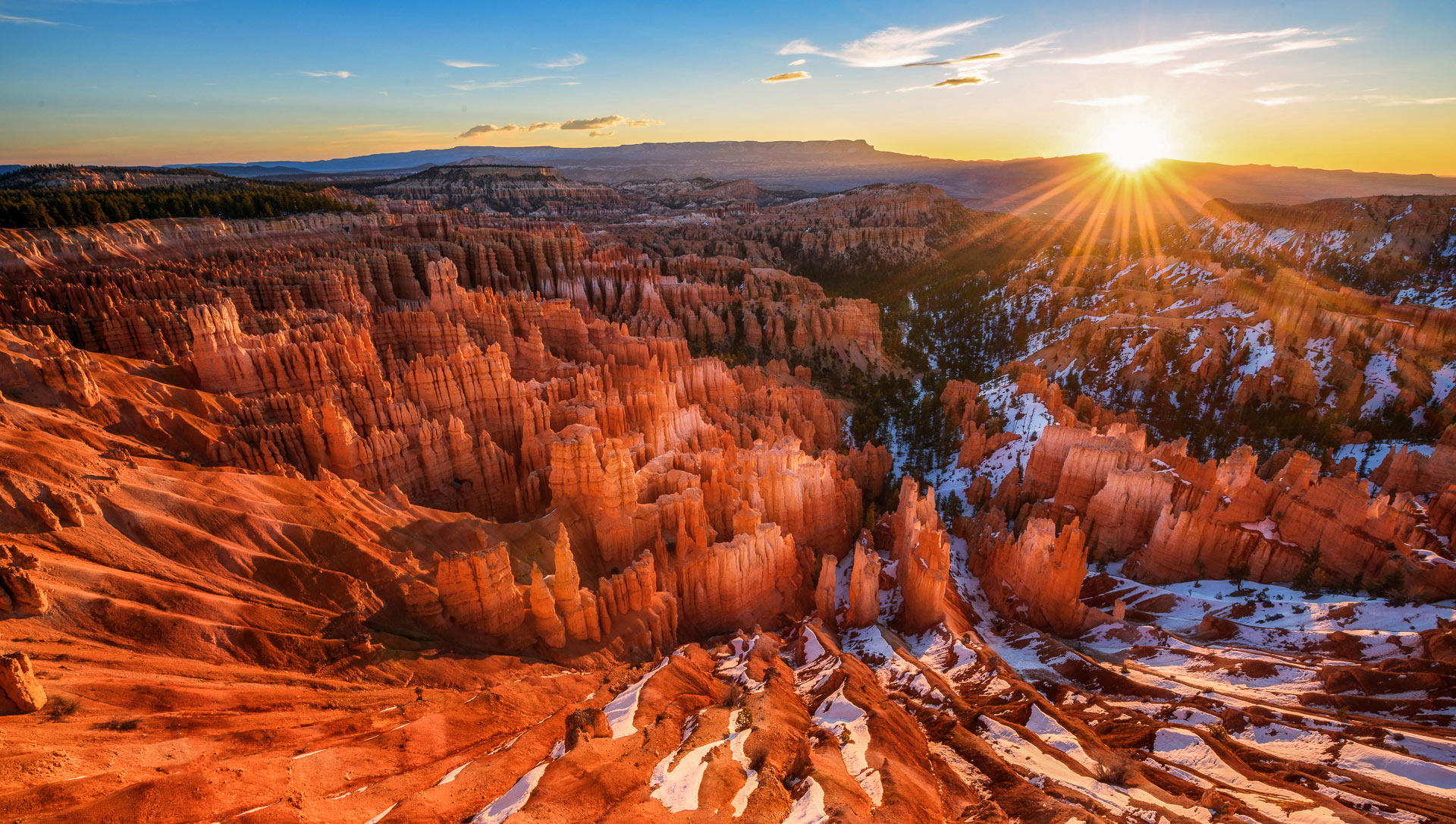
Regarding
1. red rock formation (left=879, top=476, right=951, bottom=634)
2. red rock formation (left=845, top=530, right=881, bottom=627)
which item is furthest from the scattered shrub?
red rock formation (left=879, top=476, right=951, bottom=634)

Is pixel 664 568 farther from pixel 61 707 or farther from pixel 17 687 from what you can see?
pixel 17 687

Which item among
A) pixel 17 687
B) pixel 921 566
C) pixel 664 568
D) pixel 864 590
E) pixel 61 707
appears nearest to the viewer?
pixel 17 687

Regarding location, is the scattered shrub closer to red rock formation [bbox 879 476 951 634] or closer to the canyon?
the canyon

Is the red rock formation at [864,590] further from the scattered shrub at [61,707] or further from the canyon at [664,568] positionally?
the scattered shrub at [61,707]

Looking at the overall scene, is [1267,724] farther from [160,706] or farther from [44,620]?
[44,620]

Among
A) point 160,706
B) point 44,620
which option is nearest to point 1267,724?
point 160,706

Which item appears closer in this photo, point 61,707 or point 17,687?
point 17,687

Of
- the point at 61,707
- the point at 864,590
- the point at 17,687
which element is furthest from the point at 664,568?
the point at 17,687

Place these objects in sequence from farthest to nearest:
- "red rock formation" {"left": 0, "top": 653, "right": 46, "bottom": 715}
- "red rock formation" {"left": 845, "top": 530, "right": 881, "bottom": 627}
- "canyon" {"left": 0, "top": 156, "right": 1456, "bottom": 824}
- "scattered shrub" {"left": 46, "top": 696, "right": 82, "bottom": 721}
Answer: "red rock formation" {"left": 845, "top": 530, "right": 881, "bottom": 627} < "canyon" {"left": 0, "top": 156, "right": 1456, "bottom": 824} < "scattered shrub" {"left": 46, "top": 696, "right": 82, "bottom": 721} < "red rock formation" {"left": 0, "top": 653, "right": 46, "bottom": 715}
